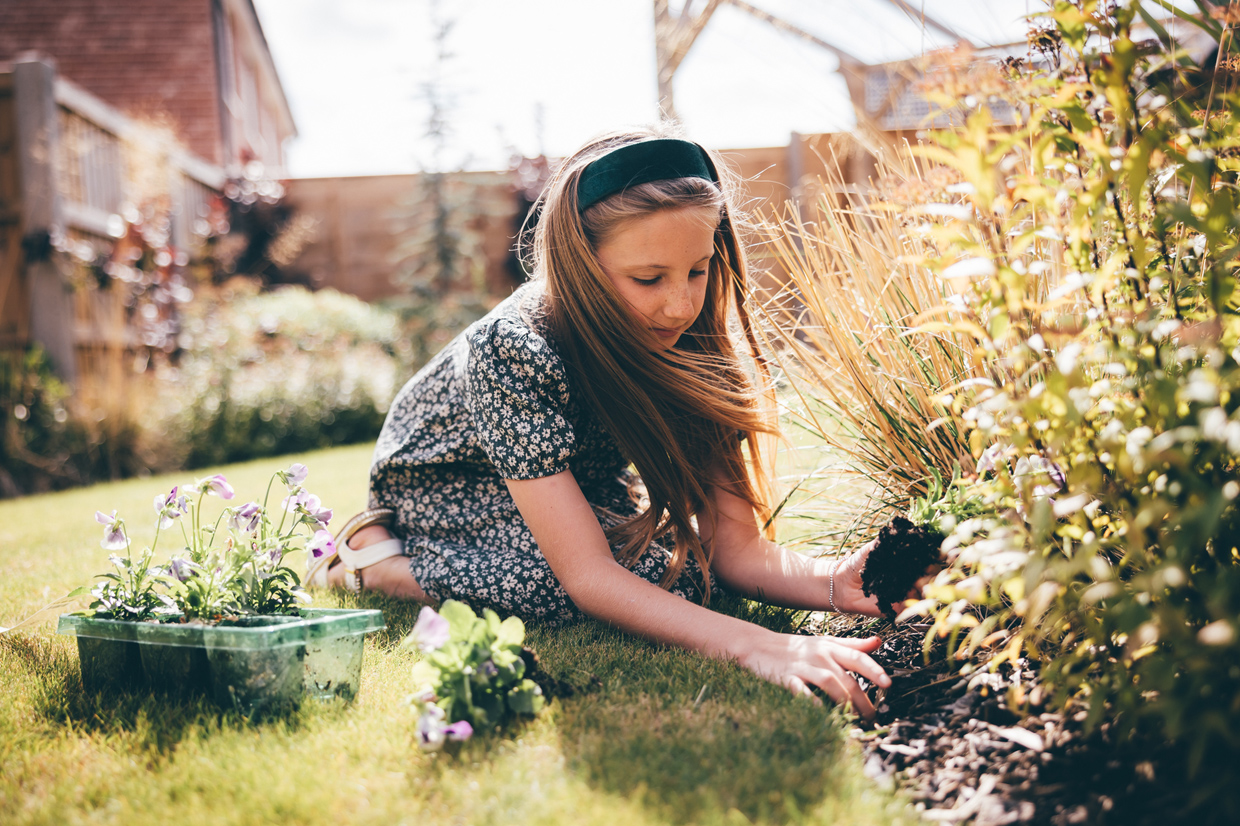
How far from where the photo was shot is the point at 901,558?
1.43 metres

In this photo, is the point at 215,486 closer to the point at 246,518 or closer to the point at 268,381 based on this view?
the point at 246,518

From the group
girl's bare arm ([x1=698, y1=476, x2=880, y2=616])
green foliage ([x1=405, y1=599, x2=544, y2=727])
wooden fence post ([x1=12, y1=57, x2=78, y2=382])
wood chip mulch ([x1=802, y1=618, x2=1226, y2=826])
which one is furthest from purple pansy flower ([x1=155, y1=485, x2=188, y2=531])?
wooden fence post ([x1=12, y1=57, x2=78, y2=382])

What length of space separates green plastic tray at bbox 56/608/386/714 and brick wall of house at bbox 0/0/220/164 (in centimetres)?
1264

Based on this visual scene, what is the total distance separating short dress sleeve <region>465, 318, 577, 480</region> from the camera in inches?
66.6

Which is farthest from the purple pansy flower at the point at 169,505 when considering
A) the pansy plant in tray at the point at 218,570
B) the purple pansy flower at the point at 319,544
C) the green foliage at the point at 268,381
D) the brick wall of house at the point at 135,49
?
the brick wall of house at the point at 135,49

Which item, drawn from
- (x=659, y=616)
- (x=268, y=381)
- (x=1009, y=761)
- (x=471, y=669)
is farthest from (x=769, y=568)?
(x=268, y=381)

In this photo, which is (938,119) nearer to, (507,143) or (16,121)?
(16,121)

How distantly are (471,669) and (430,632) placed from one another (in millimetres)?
87

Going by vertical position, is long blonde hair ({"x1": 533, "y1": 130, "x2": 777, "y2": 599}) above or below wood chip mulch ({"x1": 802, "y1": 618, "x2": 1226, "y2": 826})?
above

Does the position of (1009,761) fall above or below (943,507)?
below

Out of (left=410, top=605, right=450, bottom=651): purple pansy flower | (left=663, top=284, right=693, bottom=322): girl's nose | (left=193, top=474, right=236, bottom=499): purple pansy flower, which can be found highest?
(left=663, top=284, right=693, bottom=322): girl's nose

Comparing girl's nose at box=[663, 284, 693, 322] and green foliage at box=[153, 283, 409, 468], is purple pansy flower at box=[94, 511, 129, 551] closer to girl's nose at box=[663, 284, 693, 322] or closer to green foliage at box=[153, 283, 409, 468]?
girl's nose at box=[663, 284, 693, 322]

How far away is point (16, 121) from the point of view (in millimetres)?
5719

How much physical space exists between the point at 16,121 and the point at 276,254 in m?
3.79
